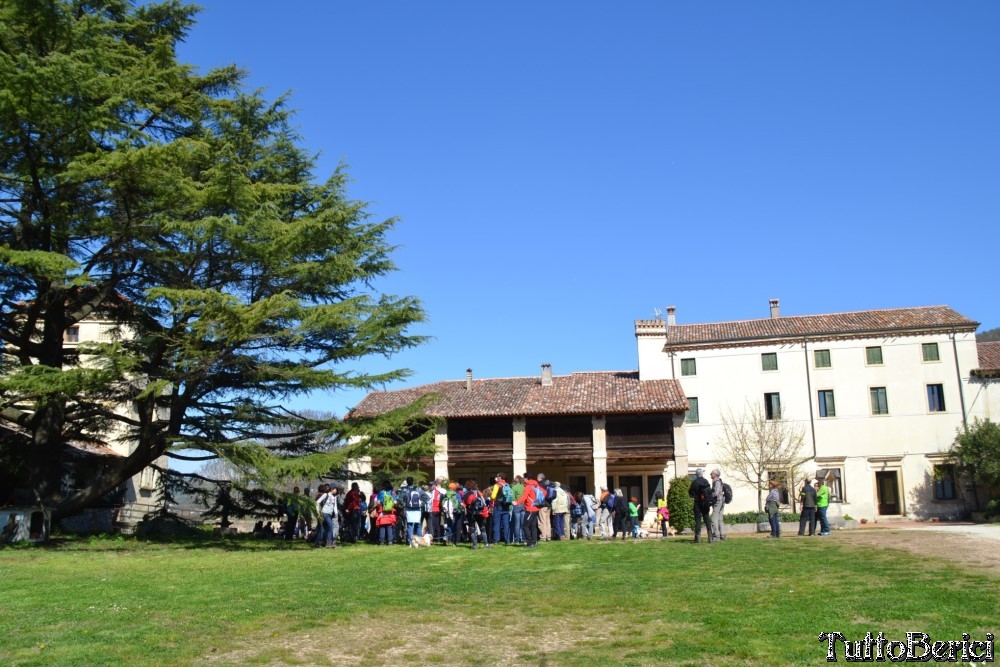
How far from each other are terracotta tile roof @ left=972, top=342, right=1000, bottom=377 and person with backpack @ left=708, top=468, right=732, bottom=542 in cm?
2893

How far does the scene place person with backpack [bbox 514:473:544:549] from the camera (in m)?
17.2

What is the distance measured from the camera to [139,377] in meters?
20.0

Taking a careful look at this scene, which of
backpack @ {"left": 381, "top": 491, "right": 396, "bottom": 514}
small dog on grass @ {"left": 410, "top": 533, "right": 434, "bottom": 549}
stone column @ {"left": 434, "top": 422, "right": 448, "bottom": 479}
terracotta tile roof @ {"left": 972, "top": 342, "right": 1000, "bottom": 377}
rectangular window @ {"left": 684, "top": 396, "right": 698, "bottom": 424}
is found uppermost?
terracotta tile roof @ {"left": 972, "top": 342, "right": 1000, "bottom": 377}

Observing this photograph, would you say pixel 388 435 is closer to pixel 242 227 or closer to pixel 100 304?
pixel 242 227

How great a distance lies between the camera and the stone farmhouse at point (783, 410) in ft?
131

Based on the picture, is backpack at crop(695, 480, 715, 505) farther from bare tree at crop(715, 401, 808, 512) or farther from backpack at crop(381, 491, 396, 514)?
bare tree at crop(715, 401, 808, 512)

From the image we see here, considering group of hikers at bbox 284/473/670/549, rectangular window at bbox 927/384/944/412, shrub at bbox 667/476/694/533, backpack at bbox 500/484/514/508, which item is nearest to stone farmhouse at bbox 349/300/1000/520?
rectangular window at bbox 927/384/944/412

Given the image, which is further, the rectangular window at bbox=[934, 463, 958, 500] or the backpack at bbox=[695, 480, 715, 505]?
the rectangular window at bbox=[934, 463, 958, 500]

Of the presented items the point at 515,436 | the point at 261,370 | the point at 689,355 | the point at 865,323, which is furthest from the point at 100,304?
the point at 865,323

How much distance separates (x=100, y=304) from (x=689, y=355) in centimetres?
3051

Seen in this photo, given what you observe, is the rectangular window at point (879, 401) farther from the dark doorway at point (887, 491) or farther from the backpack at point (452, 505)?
the backpack at point (452, 505)

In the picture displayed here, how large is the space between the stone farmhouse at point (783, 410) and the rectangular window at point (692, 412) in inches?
2.6

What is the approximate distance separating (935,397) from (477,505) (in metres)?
30.9

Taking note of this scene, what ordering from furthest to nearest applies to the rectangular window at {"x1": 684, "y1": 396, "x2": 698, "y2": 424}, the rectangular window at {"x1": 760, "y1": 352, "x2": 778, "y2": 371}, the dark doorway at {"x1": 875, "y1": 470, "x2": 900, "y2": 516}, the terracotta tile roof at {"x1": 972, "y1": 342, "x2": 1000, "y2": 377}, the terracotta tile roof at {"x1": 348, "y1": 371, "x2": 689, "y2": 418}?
the rectangular window at {"x1": 684, "y1": 396, "x2": 698, "y2": 424} → the rectangular window at {"x1": 760, "y1": 352, "x2": 778, "y2": 371} → the terracotta tile roof at {"x1": 348, "y1": 371, "x2": 689, "y2": 418} → the dark doorway at {"x1": 875, "y1": 470, "x2": 900, "y2": 516} → the terracotta tile roof at {"x1": 972, "y1": 342, "x2": 1000, "y2": 377}
